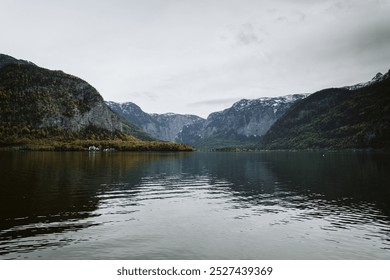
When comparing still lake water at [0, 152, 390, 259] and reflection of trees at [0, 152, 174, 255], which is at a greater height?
reflection of trees at [0, 152, 174, 255]

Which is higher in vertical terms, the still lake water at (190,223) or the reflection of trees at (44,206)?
the reflection of trees at (44,206)

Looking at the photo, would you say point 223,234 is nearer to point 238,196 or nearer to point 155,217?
point 155,217

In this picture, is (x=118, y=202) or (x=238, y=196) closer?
(x=118, y=202)

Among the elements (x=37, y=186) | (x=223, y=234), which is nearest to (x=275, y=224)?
(x=223, y=234)

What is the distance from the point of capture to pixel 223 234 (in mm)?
31906

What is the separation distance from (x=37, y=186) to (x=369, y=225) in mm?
54646

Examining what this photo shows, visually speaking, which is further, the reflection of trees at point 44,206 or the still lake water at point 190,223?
the reflection of trees at point 44,206

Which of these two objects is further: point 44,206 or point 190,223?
point 44,206

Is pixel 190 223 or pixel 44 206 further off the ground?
pixel 44 206

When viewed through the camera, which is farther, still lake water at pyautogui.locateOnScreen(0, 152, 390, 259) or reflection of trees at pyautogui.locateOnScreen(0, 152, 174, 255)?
reflection of trees at pyautogui.locateOnScreen(0, 152, 174, 255)

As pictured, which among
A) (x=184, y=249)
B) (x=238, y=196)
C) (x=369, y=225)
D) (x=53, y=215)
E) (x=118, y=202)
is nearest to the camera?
(x=184, y=249)
